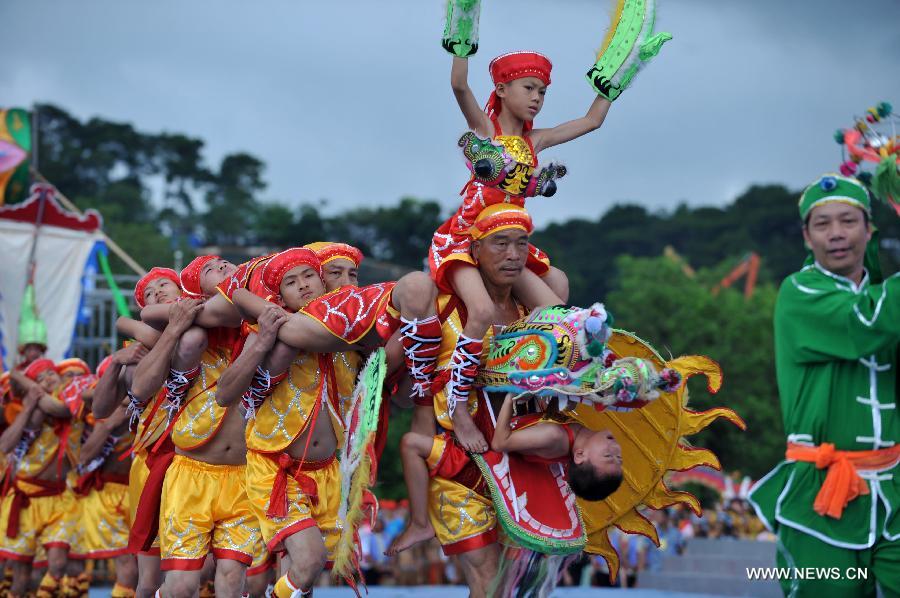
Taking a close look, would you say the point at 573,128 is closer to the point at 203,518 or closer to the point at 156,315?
the point at 156,315

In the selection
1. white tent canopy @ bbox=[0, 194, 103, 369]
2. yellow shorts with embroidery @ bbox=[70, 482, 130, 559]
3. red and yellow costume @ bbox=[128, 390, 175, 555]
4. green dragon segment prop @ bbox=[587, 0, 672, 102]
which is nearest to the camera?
green dragon segment prop @ bbox=[587, 0, 672, 102]

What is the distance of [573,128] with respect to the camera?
23.4 feet

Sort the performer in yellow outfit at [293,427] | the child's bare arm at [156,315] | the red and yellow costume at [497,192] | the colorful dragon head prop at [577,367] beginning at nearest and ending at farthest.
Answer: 1. the colorful dragon head prop at [577,367]
2. the red and yellow costume at [497,192]
3. the performer in yellow outfit at [293,427]
4. the child's bare arm at [156,315]

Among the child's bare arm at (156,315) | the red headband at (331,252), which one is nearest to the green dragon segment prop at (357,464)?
the red headband at (331,252)

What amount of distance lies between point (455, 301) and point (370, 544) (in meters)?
11.2

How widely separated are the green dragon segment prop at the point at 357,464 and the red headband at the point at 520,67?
1629 millimetres

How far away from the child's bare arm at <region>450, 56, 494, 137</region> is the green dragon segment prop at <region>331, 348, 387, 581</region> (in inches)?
51.6

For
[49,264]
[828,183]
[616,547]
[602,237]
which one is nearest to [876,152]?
[828,183]

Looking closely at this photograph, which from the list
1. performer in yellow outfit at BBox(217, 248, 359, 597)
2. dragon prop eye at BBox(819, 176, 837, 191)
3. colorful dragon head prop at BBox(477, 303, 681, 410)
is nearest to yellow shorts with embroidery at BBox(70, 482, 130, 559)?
performer in yellow outfit at BBox(217, 248, 359, 597)

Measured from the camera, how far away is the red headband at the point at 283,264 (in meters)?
7.21

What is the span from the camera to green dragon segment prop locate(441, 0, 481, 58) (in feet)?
21.6

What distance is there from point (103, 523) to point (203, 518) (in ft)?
11.5

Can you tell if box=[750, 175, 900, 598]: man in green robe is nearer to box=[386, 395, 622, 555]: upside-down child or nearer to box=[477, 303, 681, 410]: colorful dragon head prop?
box=[477, 303, 681, 410]: colorful dragon head prop

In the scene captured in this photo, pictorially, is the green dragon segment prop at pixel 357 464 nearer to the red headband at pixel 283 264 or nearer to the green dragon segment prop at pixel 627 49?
the red headband at pixel 283 264
